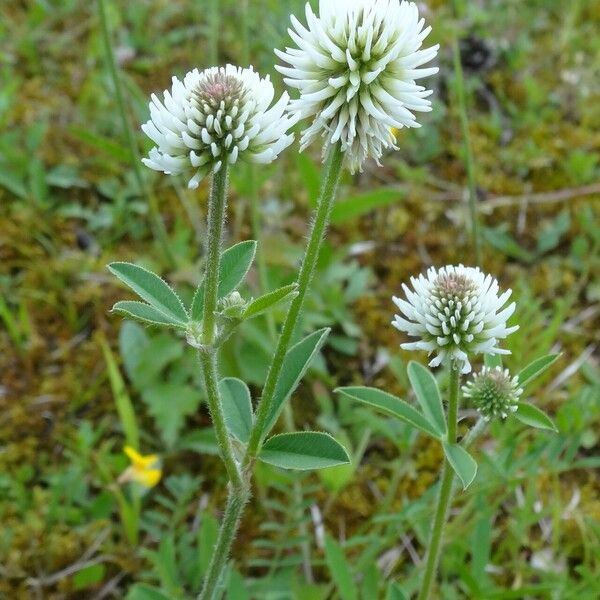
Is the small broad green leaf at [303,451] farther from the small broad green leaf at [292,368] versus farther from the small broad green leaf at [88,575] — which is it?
the small broad green leaf at [88,575]

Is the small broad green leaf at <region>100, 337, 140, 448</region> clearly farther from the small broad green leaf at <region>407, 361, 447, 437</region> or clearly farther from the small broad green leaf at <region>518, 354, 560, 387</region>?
the small broad green leaf at <region>518, 354, 560, 387</region>

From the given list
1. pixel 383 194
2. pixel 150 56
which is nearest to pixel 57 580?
pixel 383 194

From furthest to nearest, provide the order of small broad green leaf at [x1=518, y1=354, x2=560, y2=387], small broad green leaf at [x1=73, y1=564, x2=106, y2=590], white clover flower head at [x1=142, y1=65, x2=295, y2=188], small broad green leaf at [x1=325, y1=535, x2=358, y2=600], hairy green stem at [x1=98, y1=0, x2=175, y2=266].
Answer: hairy green stem at [x1=98, y1=0, x2=175, y2=266] → small broad green leaf at [x1=73, y1=564, x2=106, y2=590] → small broad green leaf at [x1=325, y1=535, x2=358, y2=600] → small broad green leaf at [x1=518, y1=354, x2=560, y2=387] → white clover flower head at [x1=142, y1=65, x2=295, y2=188]

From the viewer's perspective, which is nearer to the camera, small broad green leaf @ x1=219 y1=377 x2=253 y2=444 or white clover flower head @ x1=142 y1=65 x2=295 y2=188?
white clover flower head @ x1=142 y1=65 x2=295 y2=188

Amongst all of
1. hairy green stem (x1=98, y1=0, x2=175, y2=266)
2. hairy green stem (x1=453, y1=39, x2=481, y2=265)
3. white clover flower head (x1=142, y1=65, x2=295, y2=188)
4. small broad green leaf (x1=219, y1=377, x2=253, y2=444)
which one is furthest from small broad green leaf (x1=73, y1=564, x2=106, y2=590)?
hairy green stem (x1=453, y1=39, x2=481, y2=265)

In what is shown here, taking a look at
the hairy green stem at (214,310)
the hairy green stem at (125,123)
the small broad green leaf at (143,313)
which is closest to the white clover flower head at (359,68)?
the hairy green stem at (214,310)
